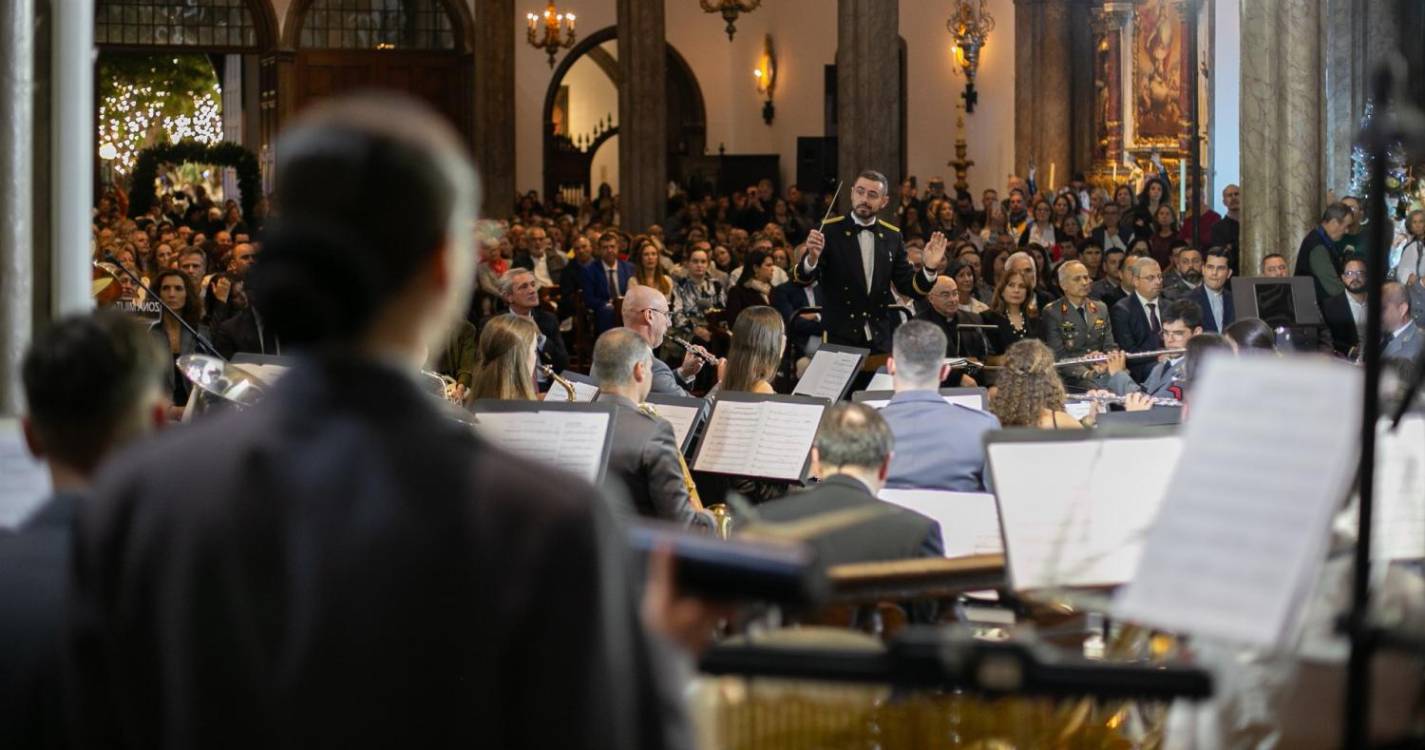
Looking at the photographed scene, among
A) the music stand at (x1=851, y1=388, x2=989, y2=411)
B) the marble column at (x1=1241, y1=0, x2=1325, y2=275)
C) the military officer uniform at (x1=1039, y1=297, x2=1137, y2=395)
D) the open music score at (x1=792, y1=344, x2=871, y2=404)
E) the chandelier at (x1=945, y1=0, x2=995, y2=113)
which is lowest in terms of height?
the music stand at (x1=851, y1=388, x2=989, y2=411)

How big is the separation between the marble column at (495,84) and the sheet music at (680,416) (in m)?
15.9

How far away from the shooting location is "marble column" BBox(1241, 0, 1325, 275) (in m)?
11.9

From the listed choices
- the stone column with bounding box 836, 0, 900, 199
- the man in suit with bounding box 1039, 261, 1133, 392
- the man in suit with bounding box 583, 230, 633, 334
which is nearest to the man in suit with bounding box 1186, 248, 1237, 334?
the man in suit with bounding box 1039, 261, 1133, 392

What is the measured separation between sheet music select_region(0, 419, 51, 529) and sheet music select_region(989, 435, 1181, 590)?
4.88 ft

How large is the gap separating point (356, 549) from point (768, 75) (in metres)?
25.3

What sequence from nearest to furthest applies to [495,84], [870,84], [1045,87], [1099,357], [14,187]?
[14,187] → [1099,357] → [870,84] → [1045,87] → [495,84]

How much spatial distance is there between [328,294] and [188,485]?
0.62ft

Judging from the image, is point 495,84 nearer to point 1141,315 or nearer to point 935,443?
point 1141,315

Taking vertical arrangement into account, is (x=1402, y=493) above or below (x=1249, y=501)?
below

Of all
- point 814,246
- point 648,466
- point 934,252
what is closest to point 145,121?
point 934,252

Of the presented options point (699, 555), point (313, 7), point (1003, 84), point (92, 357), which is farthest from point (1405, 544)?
point (313, 7)

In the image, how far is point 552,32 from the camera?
2344 centimetres

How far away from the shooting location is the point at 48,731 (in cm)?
214

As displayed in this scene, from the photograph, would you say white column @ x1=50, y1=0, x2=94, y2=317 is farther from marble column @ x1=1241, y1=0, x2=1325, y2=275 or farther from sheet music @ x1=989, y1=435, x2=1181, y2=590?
marble column @ x1=1241, y1=0, x2=1325, y2=275
